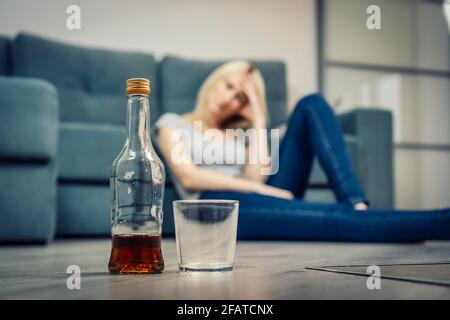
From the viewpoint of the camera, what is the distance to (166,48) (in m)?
3.57

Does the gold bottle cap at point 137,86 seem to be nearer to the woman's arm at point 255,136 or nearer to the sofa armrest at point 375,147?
the woman's arm at point 255,136

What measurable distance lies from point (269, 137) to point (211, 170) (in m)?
0.56

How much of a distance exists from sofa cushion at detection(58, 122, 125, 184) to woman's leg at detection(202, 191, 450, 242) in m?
0.65

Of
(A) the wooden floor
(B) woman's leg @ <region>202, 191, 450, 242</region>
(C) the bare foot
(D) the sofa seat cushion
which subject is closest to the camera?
(A) the wooden floor

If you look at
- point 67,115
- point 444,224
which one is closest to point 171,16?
point 67,115

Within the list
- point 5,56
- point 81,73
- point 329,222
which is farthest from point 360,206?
point 5,56

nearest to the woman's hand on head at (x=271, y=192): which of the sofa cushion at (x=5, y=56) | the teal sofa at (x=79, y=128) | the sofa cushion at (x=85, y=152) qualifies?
the teal sofa at (x=79, y=128)

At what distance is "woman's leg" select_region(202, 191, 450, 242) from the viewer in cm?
154

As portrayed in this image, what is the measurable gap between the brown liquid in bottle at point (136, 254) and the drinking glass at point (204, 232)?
0.03 metres

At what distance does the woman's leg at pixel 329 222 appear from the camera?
1.54 metres

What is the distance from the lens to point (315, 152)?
1879mm

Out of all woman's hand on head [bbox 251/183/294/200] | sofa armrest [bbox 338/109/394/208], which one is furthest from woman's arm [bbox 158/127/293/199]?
sofa armrest [bbox 338/109/394/208]

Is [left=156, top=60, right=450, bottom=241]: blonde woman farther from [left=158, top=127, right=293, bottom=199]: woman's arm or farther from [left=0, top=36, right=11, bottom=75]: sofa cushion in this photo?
[left=0, top=36, right=11, bottom=75]: sofa cushion

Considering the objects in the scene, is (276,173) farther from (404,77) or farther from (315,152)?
(404,77)
